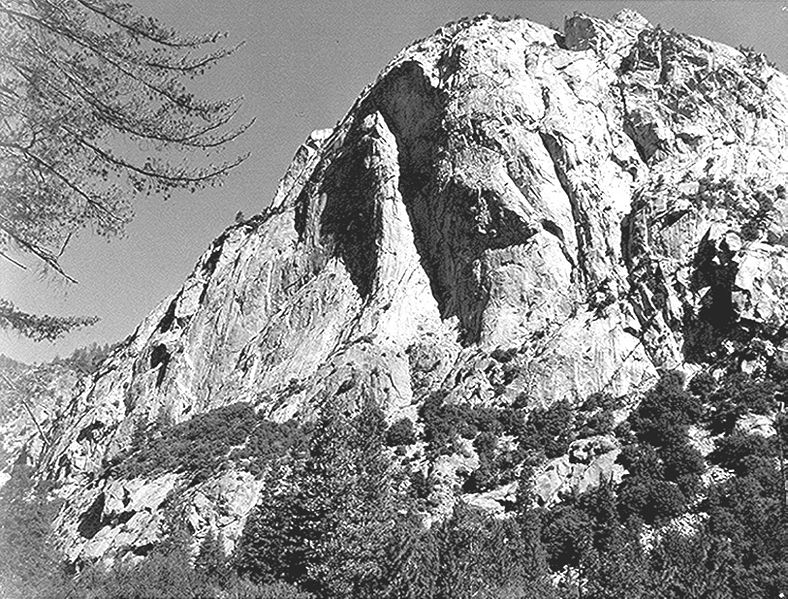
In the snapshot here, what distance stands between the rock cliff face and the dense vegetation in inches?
112

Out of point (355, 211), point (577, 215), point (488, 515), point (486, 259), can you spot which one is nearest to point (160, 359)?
point (355, 211)

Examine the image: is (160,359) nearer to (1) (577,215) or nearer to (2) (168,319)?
(2) (168,319)

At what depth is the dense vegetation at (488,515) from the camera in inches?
1017

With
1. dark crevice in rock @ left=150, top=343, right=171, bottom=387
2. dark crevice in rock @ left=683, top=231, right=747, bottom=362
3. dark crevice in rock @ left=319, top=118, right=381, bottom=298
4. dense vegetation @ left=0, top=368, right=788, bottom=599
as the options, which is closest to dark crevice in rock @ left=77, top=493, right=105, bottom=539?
dense vegetation @ left=0, top=368, right=788, bottom=599

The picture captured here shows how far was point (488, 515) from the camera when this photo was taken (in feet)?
146

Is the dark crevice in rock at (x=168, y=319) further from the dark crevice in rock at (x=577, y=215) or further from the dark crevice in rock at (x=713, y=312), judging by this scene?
the dark crevice in rock at (x=713, y=312)

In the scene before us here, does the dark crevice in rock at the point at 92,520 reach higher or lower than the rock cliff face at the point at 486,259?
lower

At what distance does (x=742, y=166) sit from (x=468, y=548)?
2087 inches

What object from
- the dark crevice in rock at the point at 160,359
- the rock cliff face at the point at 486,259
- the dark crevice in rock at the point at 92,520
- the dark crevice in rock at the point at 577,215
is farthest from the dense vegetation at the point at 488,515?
the dark crevice in rock at the point at 577,215

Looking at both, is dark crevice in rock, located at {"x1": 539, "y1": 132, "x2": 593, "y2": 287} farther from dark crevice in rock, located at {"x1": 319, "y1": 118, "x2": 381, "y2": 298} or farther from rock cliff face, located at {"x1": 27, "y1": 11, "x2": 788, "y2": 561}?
dark crevice in rock, located at {"x1": 319, "y1": 118, "x2": 381, "y2": 298}

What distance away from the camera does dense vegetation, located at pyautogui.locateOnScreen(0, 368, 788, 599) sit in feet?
84.7

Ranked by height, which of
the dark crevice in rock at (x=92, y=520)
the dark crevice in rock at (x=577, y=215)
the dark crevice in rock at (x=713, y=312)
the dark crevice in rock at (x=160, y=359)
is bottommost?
the dark crevice in rock at (x=92, y=520)

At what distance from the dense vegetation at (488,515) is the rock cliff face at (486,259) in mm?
2852

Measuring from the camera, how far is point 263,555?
A: 109 ft
